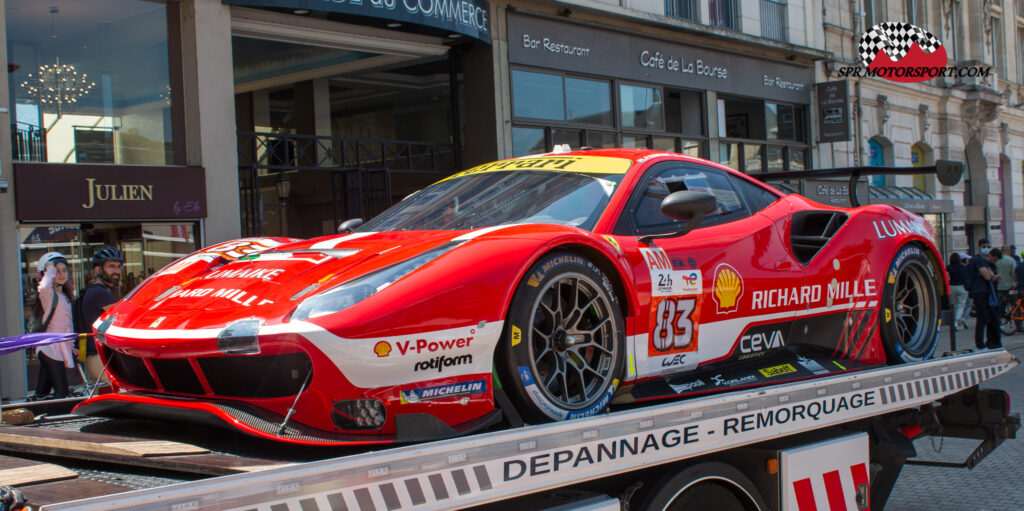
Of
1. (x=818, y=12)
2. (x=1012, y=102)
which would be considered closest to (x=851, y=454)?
(x=818, y=12)

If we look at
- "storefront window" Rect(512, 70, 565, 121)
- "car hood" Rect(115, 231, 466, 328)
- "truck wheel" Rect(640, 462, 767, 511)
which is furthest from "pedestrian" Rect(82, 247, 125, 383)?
"storefront window" Rect(512, 70, 565, 121)

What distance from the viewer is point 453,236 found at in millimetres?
3689

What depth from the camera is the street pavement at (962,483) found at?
5910mm

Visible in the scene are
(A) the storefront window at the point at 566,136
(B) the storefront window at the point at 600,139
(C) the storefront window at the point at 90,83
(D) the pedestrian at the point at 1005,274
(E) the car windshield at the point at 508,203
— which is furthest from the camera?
(D) the pedestrian at the point at 1005,274

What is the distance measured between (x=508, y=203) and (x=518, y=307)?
3.19 feet

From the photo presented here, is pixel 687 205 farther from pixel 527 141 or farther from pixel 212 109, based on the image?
pixel 527 141

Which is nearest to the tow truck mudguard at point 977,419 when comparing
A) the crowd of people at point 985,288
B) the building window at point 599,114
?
the crowd of people at point 985,288

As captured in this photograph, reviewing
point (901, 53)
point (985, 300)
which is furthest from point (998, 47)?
point (985, 300)

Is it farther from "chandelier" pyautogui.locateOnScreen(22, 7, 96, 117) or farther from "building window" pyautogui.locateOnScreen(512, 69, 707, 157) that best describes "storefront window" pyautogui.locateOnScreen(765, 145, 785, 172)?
"chandelier" pyautogui.locateOnScreen(22, 7, 96, 117)

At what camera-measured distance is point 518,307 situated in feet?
11.3

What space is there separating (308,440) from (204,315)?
0.66m

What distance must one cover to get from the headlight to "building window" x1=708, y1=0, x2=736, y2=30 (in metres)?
17.3

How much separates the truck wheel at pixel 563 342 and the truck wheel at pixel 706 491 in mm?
402

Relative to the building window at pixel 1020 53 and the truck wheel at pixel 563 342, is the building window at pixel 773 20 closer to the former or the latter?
the building window at pixel 1020 53
